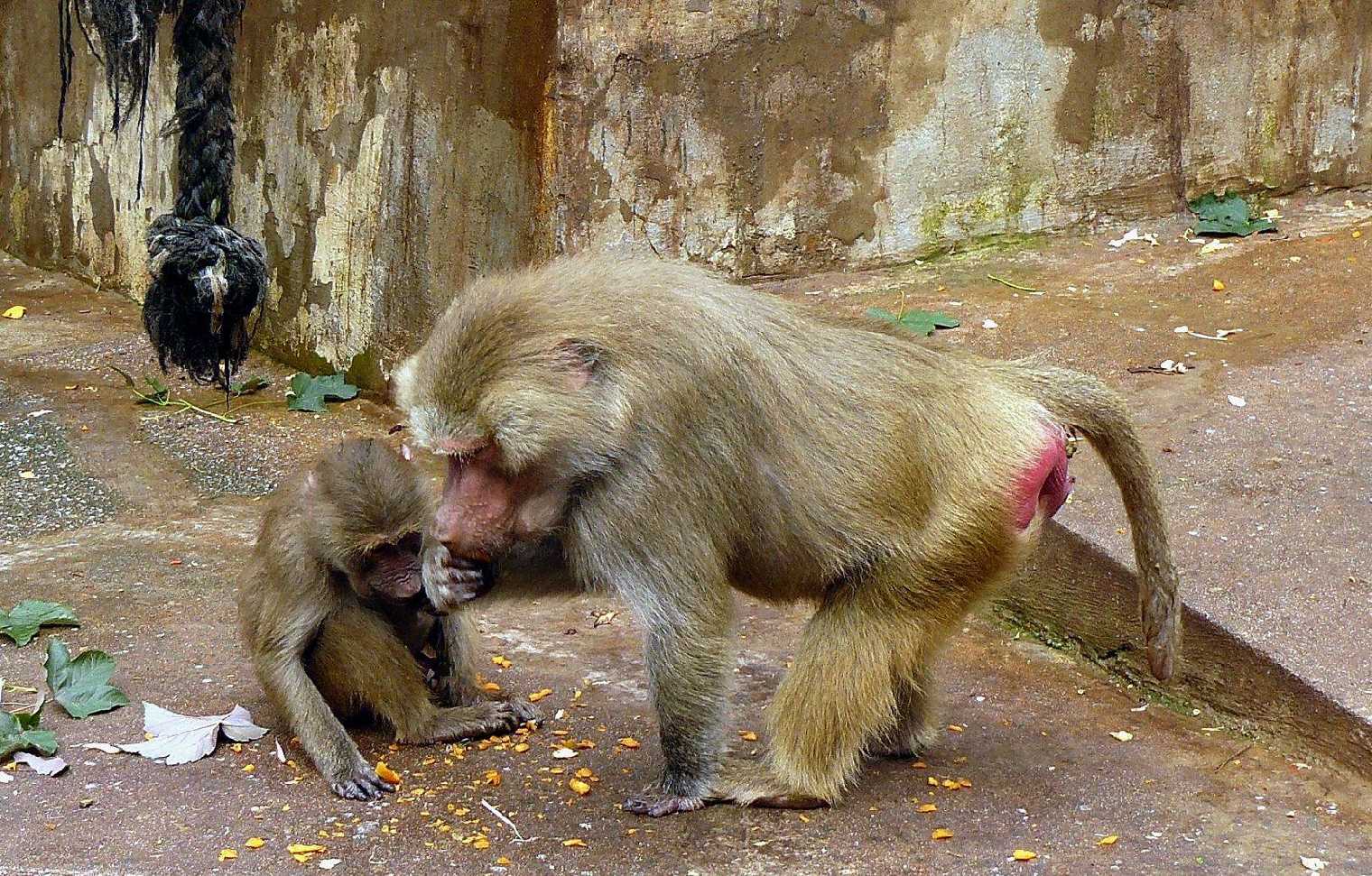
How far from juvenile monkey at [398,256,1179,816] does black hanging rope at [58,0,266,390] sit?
81 cm

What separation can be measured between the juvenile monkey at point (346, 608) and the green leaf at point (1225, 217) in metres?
5.07

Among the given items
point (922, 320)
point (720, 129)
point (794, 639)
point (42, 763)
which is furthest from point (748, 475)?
point (720, 129)

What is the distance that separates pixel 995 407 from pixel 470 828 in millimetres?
1634

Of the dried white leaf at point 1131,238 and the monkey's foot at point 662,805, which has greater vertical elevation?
the dried white leaf at point 1131,238

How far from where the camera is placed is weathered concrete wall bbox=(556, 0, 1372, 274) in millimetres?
6867

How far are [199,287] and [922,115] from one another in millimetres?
4229

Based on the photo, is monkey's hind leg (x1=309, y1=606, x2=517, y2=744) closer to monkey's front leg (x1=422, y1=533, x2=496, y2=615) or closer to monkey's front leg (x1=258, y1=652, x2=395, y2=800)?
monkey's front leg (x1=258, y1=652, x2=395, y2=800)

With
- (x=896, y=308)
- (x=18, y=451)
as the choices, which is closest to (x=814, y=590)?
(x=896, y=308)

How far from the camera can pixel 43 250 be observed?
31.4 feet

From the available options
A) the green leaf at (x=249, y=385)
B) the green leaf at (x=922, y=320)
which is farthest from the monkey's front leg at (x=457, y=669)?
the green leaf at (x=249, y=385)

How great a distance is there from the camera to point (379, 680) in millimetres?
4359

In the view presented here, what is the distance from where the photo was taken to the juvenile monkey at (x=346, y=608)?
4191mm

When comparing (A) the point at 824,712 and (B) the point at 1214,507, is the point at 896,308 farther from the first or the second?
(A) the point at 824,712

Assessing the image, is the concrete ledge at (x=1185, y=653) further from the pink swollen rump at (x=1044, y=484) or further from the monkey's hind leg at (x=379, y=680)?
the monkey's hind leg at (x=379, y=680)
